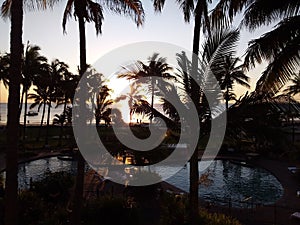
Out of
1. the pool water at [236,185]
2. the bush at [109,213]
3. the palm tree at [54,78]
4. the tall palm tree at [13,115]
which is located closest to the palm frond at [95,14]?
the tall palm tree at [13,115]

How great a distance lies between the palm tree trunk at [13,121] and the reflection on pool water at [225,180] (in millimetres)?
10693

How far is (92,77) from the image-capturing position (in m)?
32.4

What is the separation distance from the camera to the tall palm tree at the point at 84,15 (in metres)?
9.16

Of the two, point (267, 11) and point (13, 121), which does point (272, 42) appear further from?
point (13, 121)

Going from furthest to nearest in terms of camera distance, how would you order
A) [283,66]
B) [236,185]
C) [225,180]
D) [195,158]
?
[225,180] → [236,185] → [195,158] → [283,66]

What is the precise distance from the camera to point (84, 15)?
9445 millimetres

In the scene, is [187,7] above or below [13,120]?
above

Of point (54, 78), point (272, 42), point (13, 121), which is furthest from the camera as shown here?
point (54, 78)

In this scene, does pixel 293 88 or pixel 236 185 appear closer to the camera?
pixel 236 185

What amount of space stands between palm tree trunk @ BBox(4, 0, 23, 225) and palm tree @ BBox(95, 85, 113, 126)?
26.2 metres

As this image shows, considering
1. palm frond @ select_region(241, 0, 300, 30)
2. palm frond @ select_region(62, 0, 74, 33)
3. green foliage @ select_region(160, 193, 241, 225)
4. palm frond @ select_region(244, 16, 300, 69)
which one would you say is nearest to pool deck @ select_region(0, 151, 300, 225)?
green foliage @ select_region(160, 193, 241, 225)

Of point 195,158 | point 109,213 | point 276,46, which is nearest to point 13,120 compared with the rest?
point 195,158

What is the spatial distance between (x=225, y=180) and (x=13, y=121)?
17.6 meters

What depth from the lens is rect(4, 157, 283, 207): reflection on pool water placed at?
17.6m
